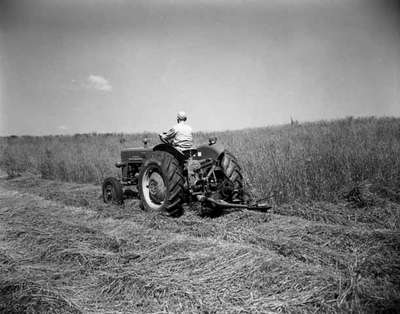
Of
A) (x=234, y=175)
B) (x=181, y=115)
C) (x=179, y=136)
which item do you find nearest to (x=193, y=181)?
(x=234, y=175)

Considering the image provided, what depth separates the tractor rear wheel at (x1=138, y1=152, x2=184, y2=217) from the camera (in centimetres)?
455

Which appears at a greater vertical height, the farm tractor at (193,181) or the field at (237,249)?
the farm tractor at (193,181)

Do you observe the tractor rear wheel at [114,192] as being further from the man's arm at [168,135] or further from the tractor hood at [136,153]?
the man's arm at [168,135]

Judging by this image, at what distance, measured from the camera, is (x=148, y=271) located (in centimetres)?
279

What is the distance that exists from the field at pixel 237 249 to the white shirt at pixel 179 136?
1097 mm

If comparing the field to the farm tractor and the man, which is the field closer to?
Answer: the farm tractor

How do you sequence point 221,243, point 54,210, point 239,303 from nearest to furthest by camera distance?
point 239,303, point 221,243, point 54,210

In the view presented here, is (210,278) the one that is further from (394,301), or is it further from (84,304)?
(394,301)

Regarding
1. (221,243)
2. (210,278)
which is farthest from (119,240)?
(210,278)

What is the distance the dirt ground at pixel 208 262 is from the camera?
2250 millimetres

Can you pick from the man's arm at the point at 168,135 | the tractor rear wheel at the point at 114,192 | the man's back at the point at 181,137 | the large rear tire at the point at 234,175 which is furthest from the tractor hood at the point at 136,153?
the large rear tire at the point at 234,175

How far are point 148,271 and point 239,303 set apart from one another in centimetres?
94

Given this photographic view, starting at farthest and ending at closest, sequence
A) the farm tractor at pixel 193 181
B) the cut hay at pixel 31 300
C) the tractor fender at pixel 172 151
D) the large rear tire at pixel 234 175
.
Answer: the tractor fender at pixel 172 151 < the large rear tire at pixel 234 175 < the farm tractor at pixel 193 181 < the cut hay at pixel 31 300

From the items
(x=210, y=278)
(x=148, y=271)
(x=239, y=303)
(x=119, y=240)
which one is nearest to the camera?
(x=239, y=303)
